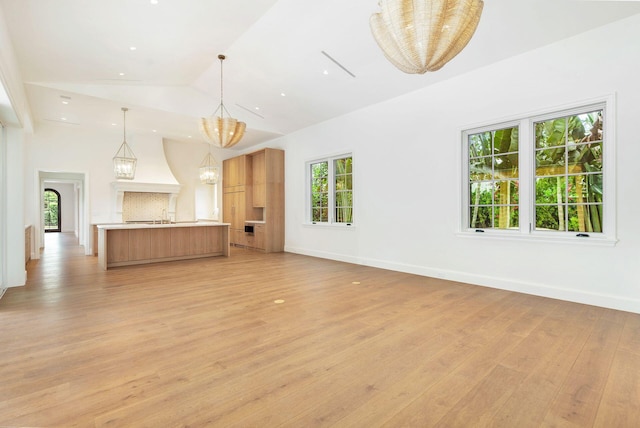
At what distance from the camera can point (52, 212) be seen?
17.1 metres

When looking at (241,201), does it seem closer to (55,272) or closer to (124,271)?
(124,271)

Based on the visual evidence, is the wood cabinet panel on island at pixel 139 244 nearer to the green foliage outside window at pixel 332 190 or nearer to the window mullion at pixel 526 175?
the green foliage outside window at pixel 332 190

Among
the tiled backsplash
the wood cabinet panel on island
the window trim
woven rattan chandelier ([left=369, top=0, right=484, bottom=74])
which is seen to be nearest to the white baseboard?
the window trim

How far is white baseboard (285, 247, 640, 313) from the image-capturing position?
12.0 feet

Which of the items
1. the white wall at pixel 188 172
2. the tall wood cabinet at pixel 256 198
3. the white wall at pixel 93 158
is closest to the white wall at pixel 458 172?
the tall wood cabinet at pixel 256 198

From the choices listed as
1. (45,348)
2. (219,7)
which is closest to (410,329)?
(45,348)

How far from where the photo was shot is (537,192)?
440 cm

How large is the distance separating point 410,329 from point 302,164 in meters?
5.91

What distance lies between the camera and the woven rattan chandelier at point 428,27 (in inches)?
86.4

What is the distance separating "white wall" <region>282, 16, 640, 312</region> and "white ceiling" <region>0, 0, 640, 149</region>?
11.1 inches

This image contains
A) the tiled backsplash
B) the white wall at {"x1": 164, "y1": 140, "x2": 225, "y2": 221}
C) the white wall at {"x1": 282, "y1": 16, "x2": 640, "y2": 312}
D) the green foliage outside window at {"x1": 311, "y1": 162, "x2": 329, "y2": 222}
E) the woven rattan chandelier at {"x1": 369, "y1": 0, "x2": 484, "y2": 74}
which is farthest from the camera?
the white wall at {"x1": 164, "y1": 140, "x2": 225, "y2": 221}

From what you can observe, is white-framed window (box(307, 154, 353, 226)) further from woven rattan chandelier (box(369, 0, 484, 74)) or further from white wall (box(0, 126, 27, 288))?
white wall (box(0, 126, 27, 288))

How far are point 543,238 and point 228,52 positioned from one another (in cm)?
564

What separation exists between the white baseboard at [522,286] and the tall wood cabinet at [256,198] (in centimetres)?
316
